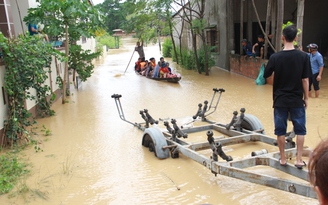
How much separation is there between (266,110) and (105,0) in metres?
55.9

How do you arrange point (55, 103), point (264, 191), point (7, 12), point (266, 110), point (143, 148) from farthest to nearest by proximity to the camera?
point (55, 103) → point (266, 110) → point (7, 12) → point (143, 148) → point (264, 191)

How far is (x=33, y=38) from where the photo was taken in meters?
6.90

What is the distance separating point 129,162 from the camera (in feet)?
18.2

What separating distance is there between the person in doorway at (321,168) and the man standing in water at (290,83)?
2.90 meters

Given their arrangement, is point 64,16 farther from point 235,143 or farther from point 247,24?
point 247,24

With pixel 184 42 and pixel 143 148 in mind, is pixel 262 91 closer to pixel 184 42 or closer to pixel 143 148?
pixel 143 148

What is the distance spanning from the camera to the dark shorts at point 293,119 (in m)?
3.96

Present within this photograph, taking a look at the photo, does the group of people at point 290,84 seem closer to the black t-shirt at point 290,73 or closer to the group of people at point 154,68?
the black t-shirt at point 290,73

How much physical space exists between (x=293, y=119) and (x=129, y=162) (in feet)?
9.04

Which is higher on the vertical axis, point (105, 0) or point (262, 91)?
point (105, 0)

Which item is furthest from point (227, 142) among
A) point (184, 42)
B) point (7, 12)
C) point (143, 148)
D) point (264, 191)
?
point (184, 42)

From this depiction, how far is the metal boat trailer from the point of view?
3.56 m

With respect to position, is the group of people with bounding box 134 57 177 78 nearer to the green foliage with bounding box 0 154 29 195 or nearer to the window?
the window

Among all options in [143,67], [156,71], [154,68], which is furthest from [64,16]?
[143,67]
